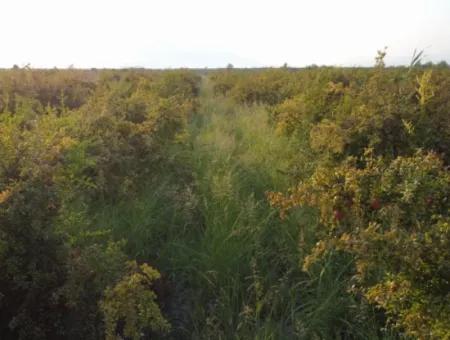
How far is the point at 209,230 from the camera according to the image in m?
3.88

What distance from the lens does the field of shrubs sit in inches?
97.6

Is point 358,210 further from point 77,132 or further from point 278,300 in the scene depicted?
point 77,132

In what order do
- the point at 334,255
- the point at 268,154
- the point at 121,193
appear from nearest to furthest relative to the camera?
the point at 334,255, the point at 121,193, the point at 268,154

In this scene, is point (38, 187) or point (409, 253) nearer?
point (409, 253)

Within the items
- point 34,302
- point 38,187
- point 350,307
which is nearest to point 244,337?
point 350,307

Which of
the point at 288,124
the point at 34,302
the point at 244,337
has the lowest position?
the point at 244,337

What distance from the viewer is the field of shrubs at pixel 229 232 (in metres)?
2.48

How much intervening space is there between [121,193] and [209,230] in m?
1.00

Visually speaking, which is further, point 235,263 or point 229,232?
point 229,232

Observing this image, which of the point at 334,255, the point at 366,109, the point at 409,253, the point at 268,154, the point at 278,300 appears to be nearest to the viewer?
the point at 409,253

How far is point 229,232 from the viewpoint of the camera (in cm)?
380

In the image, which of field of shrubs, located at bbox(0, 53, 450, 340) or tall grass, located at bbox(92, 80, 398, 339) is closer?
field of shrubs, located at bbox(0, 53, 450, 340)

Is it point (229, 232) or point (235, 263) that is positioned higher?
point (229, 232)

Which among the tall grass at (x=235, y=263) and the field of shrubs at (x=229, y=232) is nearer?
the field of shrubs at (x=229, y=232)
